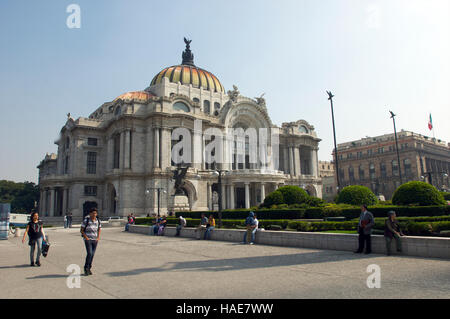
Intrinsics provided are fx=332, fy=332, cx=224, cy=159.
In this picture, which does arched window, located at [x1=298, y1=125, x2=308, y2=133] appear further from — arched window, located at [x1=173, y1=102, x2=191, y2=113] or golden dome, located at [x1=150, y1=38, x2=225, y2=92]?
arched window, located at [x1=173, y1=102, x2=191, y2=113]

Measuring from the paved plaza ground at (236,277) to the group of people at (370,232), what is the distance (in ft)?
2.00

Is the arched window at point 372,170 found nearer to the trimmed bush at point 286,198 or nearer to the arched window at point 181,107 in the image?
the arched window at point 181,107

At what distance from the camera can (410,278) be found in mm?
8086

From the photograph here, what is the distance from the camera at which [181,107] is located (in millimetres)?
54812

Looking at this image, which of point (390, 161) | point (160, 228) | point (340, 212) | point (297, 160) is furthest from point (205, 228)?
point (390, 161)

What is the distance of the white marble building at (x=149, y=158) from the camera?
5078 centimetres

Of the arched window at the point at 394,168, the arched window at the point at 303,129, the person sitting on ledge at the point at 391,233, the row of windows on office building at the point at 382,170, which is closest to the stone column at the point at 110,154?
the arched window at the point at 303,129

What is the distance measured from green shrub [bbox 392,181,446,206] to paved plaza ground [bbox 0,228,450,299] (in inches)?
526

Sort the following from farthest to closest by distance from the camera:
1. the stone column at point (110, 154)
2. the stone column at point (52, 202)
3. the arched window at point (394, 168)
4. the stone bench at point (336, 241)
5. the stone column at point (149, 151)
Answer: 1. the arched window at point (394, 168)
2. the stone column at point (52, 202)
3. the stone column at point (110, 154)
4. the stone column at point (149, 151)
5. the stone bench at point (336, 241)

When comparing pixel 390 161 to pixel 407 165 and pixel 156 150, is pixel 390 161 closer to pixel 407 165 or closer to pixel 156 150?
pixel 407 165

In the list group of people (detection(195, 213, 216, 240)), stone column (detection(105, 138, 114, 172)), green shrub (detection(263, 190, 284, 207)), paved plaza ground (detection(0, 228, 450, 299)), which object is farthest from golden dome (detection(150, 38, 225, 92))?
paved plaza ground (detection(0, 228, 450, 299))
